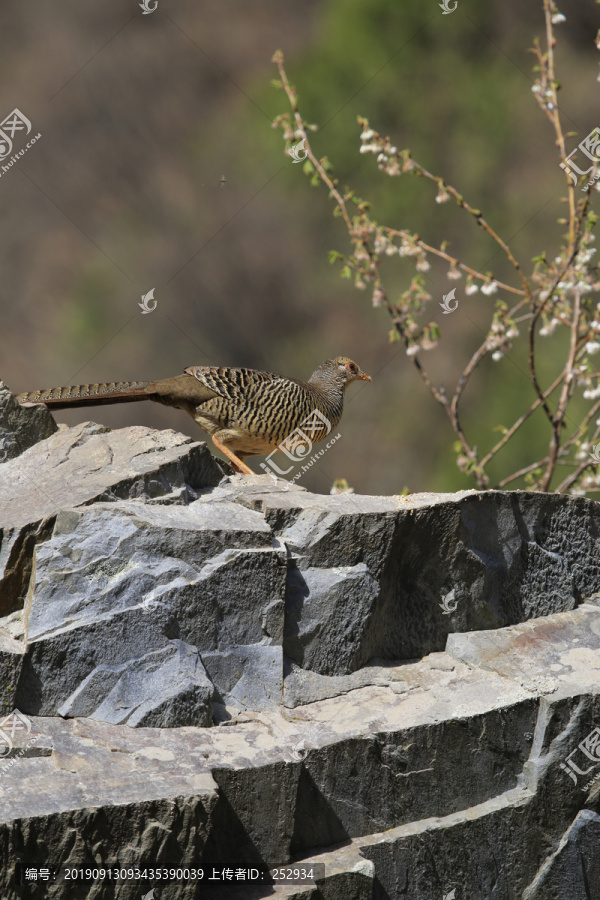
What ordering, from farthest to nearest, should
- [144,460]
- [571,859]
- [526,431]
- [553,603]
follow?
[526,431] → [553,603] → [144,460] → [571,859]

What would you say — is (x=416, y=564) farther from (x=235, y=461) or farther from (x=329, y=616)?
(x=235, y=461)

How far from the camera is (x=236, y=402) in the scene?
4359 millimetres

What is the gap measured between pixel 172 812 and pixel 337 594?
3.54 feet

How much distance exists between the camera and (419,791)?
3105 millimetres

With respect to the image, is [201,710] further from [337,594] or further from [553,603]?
[553,603]

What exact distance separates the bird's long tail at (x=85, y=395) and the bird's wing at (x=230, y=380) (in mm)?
303

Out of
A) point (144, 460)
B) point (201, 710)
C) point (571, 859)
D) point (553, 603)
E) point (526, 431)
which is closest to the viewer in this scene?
point (201, 710)

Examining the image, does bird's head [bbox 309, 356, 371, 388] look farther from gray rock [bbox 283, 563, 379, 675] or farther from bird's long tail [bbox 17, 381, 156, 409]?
gray rock [bbox 283, 563, 379, 675]

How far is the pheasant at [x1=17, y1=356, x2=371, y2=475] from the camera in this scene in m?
4.15

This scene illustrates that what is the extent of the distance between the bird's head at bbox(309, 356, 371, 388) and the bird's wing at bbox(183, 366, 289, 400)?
2.27 feet

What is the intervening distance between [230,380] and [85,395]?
0.71 m

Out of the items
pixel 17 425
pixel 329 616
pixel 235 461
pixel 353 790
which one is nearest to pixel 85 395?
pixel 17 425

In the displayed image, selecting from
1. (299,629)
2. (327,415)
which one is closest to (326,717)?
(299,629)

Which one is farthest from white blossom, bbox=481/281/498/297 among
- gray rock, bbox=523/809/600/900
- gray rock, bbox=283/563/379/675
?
gray rock, bbox=523/809/600/900
